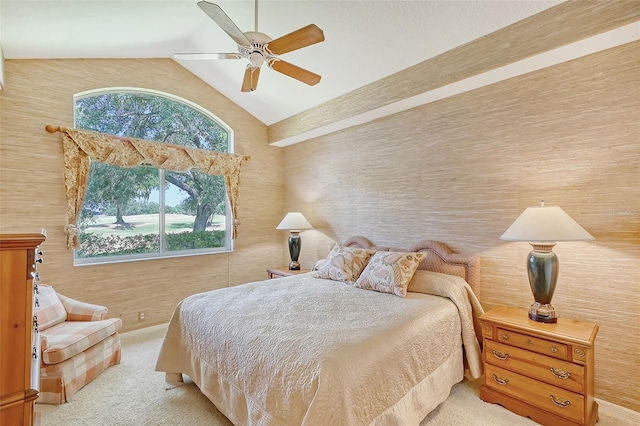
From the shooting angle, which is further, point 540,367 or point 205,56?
point 205,56

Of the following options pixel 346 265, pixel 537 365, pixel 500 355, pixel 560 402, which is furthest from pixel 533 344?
pixel 346 265

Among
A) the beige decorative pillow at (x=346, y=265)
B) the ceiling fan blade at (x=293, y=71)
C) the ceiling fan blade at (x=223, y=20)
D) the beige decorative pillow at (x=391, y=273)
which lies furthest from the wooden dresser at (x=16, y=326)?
the beige decorative pillow at (x=346, y=265)

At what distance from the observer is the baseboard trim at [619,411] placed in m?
2.02

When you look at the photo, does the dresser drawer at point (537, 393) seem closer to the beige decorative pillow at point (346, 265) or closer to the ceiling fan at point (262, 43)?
the beige decorative pillow at point (346, 265)

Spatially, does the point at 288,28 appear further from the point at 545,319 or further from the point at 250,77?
the point at 545,319

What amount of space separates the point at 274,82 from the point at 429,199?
7.92 feet

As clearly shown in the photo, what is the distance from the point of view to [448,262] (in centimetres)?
288

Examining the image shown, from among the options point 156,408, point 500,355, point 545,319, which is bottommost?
point 156,408

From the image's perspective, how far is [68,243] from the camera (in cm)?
310

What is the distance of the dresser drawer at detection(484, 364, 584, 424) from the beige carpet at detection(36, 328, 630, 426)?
0.48 feet

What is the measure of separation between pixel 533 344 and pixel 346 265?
1.65 m

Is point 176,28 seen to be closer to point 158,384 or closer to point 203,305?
point 203,305

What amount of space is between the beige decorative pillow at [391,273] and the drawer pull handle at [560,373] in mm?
1064

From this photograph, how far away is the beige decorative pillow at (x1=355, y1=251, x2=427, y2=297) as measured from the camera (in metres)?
2.60
